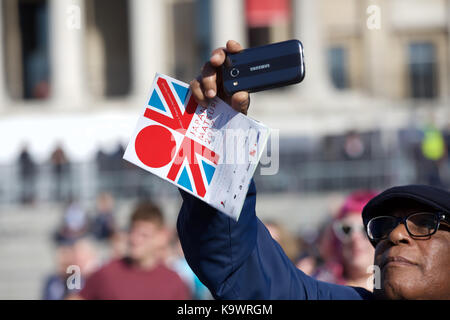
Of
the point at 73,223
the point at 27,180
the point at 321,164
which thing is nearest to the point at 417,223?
the point at 73,223

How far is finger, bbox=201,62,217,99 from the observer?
2.93 meters

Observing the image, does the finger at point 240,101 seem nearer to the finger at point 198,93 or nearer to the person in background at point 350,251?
the finger at point 198,93

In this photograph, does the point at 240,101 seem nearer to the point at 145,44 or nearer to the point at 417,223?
the point at 417,223

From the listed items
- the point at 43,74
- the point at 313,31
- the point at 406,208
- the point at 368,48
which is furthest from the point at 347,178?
the point at 43,74

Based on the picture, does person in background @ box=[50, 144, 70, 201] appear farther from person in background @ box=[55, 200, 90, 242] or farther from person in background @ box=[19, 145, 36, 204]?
person in background @ box=[55, 200, 90, 242]

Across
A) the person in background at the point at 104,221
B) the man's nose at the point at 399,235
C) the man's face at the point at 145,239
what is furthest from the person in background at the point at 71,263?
the person in background at the point at 104,221

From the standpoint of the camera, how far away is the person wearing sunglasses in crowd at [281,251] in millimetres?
2963

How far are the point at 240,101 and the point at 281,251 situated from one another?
2.17 ft

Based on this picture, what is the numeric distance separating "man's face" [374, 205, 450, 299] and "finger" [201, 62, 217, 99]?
937 mm

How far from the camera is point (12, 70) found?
4656cm

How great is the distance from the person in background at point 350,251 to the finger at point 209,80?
9.25 feet

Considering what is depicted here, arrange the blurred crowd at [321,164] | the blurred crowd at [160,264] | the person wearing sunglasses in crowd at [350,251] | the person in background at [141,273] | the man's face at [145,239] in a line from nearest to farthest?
the person wearing sunglasses in crowd at [350,251] → the blurred crowd at [160,264] → the person in background at [141,273] → the man's face at [145,239] → the blurred crowd at [321,164]

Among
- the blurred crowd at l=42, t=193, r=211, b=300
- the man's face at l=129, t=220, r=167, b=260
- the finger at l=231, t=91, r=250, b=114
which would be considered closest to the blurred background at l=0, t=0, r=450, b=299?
the finger at l=231, t=91, r=250, b=114

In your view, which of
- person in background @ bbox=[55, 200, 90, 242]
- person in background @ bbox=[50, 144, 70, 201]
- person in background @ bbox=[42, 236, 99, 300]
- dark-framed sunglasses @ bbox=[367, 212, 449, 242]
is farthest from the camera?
person in background @ bbox=[50, 144, 70, 201]
